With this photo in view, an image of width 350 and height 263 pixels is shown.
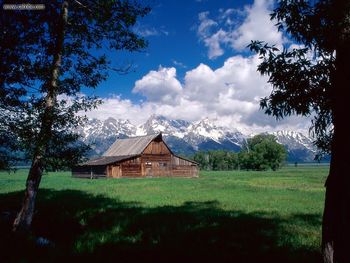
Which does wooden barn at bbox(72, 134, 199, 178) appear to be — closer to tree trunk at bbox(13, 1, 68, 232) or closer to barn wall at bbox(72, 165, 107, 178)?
barn wall at bbox(72, 165, 107, 178)

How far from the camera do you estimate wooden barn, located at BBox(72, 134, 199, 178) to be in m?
59.9

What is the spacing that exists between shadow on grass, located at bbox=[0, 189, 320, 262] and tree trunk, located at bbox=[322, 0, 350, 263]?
2782 millimetres

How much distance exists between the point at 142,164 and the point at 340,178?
2249 inches

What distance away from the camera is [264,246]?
32.0 ft

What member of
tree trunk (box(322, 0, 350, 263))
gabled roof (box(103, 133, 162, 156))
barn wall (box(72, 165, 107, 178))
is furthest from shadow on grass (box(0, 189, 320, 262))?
gabled roof (box(103, 133, 162, 156))

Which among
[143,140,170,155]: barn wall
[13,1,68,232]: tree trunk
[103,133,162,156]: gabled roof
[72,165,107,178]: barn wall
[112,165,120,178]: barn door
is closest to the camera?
[13,1,68,232]: tree trunk

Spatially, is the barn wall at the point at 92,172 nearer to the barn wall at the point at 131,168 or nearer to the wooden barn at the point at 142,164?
the wooden barn at the point at 142,164

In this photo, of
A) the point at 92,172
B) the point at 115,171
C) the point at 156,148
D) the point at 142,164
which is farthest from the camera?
the point at 156,148

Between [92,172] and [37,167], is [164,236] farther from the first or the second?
[92,172]

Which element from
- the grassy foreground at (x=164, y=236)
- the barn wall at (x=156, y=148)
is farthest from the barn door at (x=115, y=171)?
the grassy foreground at (x=164, y=236)

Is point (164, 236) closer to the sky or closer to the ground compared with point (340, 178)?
closer to the ground

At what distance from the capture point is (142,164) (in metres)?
61.9

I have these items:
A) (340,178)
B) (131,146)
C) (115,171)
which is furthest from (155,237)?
(131,146)

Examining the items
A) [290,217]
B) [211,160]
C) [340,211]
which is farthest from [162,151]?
[211,160]
